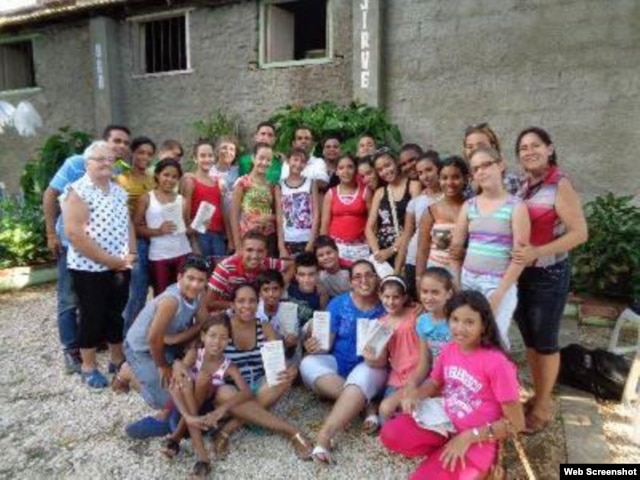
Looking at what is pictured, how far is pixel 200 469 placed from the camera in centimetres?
291

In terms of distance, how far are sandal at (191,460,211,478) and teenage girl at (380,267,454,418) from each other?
3.65 feet

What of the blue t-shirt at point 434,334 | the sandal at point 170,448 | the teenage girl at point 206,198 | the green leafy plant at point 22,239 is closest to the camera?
the sandal at point 170,448

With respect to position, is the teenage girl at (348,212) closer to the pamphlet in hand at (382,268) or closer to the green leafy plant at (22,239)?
the pamphlet in hand at (382,268)

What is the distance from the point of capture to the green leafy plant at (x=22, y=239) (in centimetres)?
721

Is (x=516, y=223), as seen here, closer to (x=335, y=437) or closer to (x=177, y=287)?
(x=335, y=437)

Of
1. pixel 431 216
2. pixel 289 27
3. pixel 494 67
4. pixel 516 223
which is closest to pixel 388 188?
pixel 431 216

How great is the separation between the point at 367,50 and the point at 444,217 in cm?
516

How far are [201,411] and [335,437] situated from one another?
844mm

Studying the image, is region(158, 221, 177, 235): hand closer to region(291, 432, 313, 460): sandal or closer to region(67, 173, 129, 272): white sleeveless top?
region(67, 173, 129, 272): white sleeveless top

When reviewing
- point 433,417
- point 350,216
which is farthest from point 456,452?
point 350,216

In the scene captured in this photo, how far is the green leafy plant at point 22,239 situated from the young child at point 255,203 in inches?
163

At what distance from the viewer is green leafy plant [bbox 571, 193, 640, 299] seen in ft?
18.1

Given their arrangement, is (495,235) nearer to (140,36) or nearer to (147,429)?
(147,429)

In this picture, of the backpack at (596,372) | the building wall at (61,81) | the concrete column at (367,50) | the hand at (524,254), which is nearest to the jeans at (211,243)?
the hand at (524,254)
